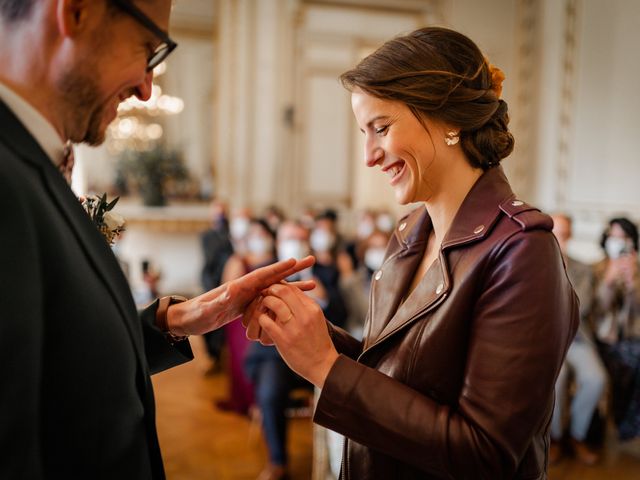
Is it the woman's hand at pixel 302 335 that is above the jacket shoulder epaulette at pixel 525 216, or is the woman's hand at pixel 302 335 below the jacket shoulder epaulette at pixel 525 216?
below

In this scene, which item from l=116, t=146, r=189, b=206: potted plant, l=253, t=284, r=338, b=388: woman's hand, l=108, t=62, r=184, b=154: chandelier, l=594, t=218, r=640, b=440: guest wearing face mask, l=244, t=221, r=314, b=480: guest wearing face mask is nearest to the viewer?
l=253, t=284, r=338, b=388: woman's hand

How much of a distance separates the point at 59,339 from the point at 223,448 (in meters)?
3.08

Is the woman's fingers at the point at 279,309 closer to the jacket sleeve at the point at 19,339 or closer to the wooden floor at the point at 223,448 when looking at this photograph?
the jacket sleeve at the point at 19,339

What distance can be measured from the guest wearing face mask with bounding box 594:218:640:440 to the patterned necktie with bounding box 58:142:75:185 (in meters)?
3.66

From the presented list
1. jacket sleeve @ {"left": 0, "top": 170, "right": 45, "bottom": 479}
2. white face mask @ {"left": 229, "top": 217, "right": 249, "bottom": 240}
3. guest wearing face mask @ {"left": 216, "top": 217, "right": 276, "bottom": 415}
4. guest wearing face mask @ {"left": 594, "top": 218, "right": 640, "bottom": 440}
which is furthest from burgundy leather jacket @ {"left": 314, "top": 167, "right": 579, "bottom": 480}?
white face mask @ {"left": 229, "top": 217, "right": 249, "bottom": 240}

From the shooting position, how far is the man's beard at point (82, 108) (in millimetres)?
775

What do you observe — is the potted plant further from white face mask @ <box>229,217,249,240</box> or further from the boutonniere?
the boutonniere

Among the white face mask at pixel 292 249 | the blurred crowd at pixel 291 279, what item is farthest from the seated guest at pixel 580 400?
the white face mask at pixel 292 249

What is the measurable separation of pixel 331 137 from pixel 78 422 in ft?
24.2

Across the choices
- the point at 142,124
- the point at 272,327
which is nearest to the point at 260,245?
the point at 272,327

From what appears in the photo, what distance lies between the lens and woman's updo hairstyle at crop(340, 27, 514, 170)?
3.72 ft

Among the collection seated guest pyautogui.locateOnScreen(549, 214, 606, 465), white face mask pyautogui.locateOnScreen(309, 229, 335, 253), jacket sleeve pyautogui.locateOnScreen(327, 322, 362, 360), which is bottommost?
seated guest pyautogui.locateOnScreen(549, 214, 606, 465)

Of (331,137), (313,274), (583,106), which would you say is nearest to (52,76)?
(313,274)

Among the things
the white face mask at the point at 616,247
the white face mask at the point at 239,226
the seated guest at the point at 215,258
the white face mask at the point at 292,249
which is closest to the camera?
the white face mask at the point at 616,247
